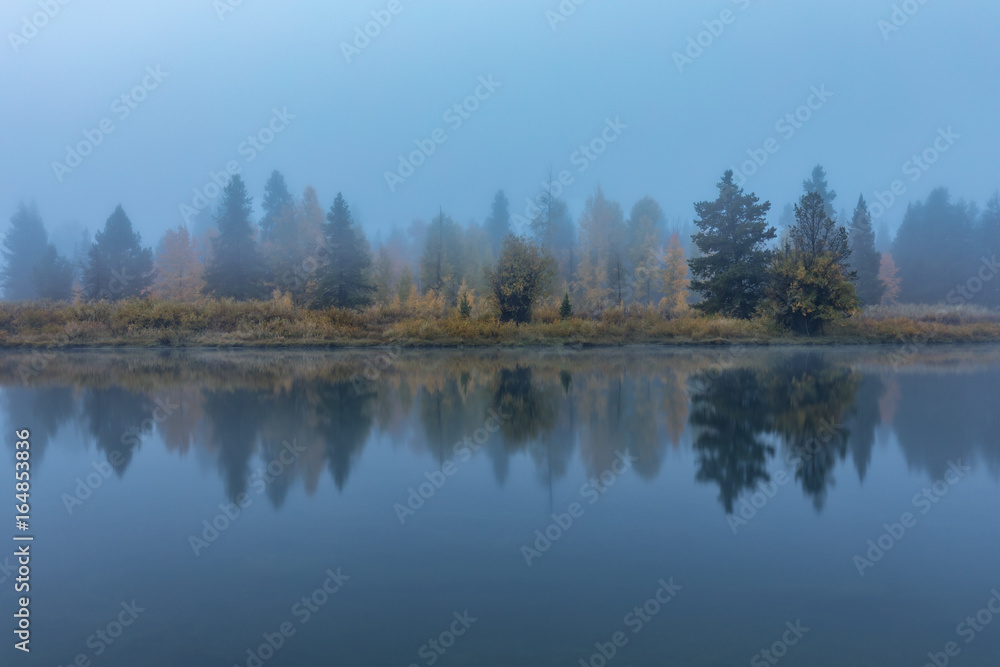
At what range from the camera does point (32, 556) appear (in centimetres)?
546

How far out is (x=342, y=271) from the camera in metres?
39.5

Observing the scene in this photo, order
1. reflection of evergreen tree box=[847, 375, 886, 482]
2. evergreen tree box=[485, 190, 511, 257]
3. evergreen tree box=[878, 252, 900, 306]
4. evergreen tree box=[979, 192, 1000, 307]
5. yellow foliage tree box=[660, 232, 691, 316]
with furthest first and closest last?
evergreen tree box=[485, 190, 511, 257]
evergreen tree box=[979, 192, 1000, 307]
evergreen tree box=[878, 252, 900, 306]
yellow foliage tree box=[660, 232, 691, 316]
reflection of evergreen tree box=[847, 375, 886, 482]

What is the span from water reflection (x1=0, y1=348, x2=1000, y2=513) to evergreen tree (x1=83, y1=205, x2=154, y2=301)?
101ft

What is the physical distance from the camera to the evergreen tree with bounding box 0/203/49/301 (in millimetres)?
63906

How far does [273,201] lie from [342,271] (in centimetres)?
2463

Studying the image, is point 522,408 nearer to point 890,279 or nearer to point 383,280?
point 383,280

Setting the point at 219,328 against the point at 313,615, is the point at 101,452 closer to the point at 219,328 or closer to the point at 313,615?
the point at 313,615

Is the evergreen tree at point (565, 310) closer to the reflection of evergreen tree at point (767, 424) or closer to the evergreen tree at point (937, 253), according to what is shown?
the reflection of evergreen tree at point (767, 424)

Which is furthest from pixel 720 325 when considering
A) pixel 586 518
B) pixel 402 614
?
pixel 402 614

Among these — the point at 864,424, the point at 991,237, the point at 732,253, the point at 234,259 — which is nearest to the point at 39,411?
the point at 864,424

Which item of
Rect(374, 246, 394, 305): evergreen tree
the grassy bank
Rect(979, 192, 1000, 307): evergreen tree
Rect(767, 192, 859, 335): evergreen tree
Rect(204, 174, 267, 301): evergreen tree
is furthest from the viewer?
Rect(979, 192, 1000, 307): evergreen tree

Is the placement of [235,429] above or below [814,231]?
below

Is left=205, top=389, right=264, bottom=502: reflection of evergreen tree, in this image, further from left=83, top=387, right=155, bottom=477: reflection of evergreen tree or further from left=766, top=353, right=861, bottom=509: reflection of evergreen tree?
left=766, top=353, right=861, bottom=509: reflection of evergreen tree

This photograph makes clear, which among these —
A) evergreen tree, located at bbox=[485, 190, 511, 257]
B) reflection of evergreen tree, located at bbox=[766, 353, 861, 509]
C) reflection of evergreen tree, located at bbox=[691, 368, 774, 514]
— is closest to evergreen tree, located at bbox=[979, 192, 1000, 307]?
evergreen tree, located at bbox=[485, 190, 511, 257]
